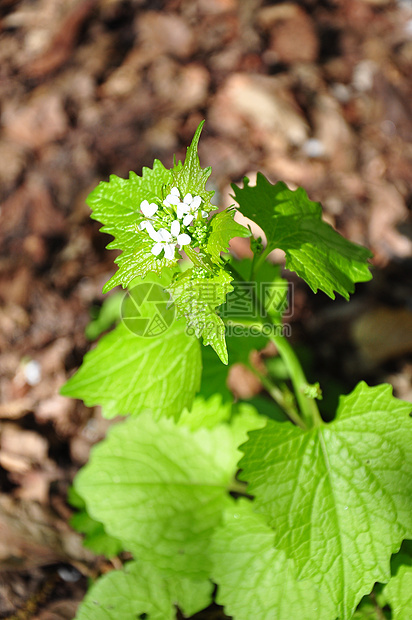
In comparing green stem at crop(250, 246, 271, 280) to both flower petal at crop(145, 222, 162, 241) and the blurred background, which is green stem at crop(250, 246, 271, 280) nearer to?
flower petal at crop(145, 222, 162, 241)

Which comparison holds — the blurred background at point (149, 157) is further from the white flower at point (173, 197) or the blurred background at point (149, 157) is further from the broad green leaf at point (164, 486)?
the white flower at point (173, 197)

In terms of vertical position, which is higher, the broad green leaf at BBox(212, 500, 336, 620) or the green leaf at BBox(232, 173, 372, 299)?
the green leaf at BBox(232, 173, 372, 299)

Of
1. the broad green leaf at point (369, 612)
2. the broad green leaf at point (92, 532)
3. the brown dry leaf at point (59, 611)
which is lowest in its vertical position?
the broad green leaf at point (369, 612)

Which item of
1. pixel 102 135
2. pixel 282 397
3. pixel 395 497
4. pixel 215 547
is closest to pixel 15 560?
pixel 215 547

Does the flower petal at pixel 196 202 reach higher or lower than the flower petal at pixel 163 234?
higher

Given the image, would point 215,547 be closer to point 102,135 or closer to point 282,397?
point 282,397

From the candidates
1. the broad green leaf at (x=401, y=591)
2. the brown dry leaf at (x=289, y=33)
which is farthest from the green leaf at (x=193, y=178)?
the brown dry leaf at (x=289, y=33)

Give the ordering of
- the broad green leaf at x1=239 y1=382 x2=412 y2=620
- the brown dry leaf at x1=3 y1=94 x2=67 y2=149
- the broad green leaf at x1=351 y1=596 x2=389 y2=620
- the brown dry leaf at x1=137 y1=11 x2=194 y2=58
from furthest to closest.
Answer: the brown dry leaf at x1=137 y1=11 x2=194 y2=58 → the brown dry leaf at x1=3 y1=94 x2=67 y2=149 → the broad green leaf at x1=351 y1=596 x2=389 y2=620 → the broad green leaf at x1=239 y1=382 x2=412 y2=620

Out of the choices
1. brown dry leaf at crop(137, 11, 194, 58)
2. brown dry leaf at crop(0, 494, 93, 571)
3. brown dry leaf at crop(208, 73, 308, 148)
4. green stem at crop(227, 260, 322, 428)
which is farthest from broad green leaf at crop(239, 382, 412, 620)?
brown dry leaf at crop(137, 11, 194, 58)
